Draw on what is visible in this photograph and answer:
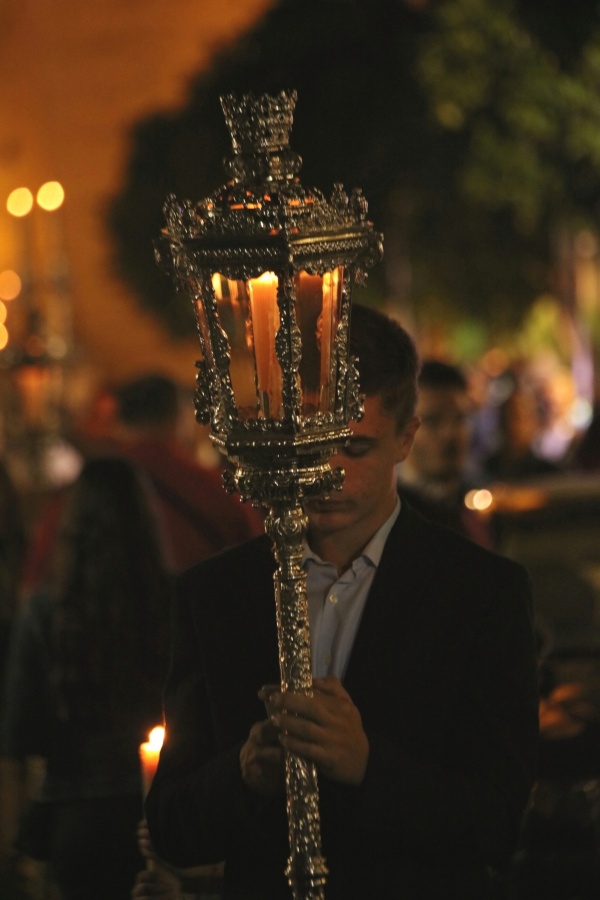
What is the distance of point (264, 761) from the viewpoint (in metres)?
2.55

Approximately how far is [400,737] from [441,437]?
317cm

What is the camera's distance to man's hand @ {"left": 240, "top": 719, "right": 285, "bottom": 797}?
8.32ft

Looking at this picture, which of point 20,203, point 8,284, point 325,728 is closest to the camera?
point 325,728

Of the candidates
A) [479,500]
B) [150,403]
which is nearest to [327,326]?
[479,500]

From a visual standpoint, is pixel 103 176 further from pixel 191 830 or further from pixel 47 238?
pixel 191 830

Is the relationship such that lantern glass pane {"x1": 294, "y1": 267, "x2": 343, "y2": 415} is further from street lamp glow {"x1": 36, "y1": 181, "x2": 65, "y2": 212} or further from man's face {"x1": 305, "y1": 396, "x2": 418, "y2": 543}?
street lamp glow {"x1": 36, "y1": 181, "x2": 65, "y2": 212}

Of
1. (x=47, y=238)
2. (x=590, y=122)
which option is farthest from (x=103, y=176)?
(x=47, y=238)

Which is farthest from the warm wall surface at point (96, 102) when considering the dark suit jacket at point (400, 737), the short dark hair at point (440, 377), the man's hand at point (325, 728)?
the man's hand at point (325, 728)

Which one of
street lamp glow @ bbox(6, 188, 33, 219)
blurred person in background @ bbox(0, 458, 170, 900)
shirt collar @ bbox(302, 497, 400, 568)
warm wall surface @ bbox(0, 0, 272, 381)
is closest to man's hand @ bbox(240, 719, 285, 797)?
shirt collar @ bbox(302, 497, 400, 568)

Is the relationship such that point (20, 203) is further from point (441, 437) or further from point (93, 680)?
point (93, 680)

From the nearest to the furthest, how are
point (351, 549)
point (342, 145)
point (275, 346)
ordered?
1. point (275, 346)
2. point (351, 549)
3. point (342, 145)

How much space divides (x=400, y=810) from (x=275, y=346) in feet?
2.43

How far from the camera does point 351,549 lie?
2.89 metres

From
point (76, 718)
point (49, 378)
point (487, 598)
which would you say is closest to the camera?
point (487, 598)
